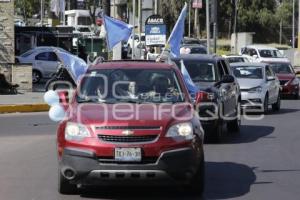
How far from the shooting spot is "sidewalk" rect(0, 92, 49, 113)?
21.9 m

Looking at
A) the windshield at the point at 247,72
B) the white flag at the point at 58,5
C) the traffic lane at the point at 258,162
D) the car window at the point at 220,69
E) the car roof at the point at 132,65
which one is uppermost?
the white flag at the point at 58,5

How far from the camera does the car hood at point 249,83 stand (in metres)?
21.7

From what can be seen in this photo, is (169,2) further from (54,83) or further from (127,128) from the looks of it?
(127,128)

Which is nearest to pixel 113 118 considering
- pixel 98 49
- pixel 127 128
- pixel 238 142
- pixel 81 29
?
pixel 127 128

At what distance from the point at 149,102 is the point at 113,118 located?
936 millimetres

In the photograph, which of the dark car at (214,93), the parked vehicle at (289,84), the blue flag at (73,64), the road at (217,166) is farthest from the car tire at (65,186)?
the parked vehicle at (289,84)

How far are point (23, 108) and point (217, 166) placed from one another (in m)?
11.8

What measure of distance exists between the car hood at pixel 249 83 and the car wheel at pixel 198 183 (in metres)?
13.0

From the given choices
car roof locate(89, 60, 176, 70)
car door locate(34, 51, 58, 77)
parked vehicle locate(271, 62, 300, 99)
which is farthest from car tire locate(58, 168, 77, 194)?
car door locate(34, 51, 58, 77)

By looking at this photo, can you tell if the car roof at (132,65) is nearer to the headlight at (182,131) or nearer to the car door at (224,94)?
the headlight at (182,131)

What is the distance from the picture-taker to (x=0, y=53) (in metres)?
29.1

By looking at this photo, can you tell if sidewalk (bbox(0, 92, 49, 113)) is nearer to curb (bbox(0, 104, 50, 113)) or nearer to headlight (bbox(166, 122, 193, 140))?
curb (bbox(0, 104, 50, 113))

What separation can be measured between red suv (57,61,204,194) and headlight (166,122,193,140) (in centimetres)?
1

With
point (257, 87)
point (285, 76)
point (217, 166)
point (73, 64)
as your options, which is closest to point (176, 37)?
point (257, 87)
